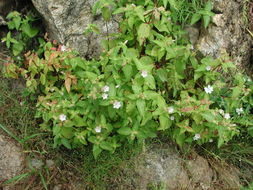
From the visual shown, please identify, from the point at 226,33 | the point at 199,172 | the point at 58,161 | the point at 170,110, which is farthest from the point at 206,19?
the point at 58,161

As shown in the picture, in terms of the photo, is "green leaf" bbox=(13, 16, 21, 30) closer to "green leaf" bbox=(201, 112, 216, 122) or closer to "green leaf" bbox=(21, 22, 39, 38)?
"green leaf" bbox=(21, 22, 39, 38)

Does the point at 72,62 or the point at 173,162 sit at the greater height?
the point at 72,62

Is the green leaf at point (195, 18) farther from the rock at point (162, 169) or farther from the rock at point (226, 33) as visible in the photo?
the rock at point (162, 169)

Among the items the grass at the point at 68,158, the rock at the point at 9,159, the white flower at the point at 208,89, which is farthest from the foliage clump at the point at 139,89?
the rock at the point at 9,159

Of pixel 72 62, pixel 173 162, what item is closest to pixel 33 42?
pixel 72 62

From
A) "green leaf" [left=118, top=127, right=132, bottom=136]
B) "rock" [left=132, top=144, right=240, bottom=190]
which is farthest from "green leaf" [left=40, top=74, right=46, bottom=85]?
"rock" [left=132, top=144, right=240, bottom=190]

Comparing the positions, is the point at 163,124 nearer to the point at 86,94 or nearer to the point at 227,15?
the point at 86,94
